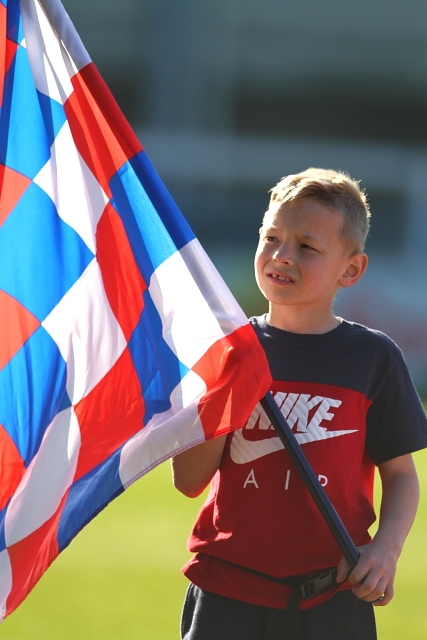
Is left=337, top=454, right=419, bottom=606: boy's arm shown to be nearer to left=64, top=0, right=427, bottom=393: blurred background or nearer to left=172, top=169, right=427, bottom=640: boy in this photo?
left=172, top=169, right=427, bottom=640: boy

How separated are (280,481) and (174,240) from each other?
1.74ft

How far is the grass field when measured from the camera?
434cm

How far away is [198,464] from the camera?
220 cm

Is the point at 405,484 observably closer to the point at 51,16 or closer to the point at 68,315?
the point at 68,315

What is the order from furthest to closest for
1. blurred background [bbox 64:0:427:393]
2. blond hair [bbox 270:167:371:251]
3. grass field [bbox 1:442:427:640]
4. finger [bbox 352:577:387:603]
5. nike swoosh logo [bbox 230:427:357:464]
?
blurred background [bbox 64:0:427:393] → grass field [bbox 1:442:427:640] → blond hair [bbox 270:167:371:251] → nike swoosh logo [bbox 230:427:357:464] → finger [bbox 352:577:387:603]

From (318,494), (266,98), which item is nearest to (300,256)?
(318,494)

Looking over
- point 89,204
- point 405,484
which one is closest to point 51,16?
point 89,204

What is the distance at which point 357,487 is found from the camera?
2.21 m

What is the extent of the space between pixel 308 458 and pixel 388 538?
0.22 metres

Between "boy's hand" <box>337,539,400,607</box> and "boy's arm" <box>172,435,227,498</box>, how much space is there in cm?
32

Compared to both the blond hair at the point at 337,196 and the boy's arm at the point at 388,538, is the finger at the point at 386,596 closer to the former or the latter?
the boy's arm at the point at 388,538

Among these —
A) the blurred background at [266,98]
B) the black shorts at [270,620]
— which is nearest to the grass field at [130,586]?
the black shorts at [270,620]

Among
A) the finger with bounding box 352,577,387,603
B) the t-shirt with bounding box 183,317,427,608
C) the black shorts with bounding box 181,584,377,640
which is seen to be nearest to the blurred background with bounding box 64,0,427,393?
the t-shirt with bounding box 183,317,427,608

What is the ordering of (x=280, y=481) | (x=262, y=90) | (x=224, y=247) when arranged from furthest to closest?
(x=262, y=90) → (x=224, y=247) → (x=280, y=481)
